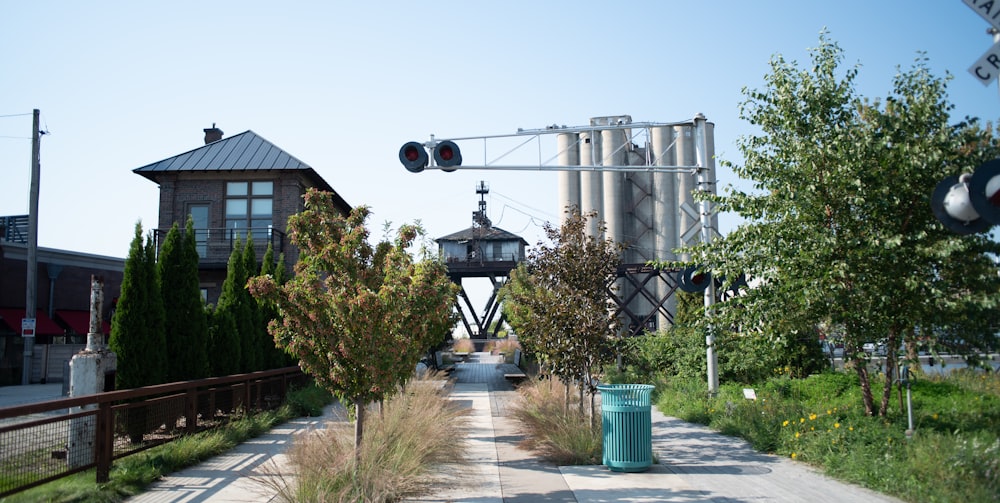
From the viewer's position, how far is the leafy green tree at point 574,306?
455 inches

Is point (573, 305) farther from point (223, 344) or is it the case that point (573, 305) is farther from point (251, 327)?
point (251, 327)

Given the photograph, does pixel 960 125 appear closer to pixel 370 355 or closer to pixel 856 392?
pixel 856 392

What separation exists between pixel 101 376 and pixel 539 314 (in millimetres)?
6631

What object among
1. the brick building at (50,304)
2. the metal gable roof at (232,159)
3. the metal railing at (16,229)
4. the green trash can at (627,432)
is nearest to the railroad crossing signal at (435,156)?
the green trash can at (627,432)

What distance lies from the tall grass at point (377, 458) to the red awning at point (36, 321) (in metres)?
22.5

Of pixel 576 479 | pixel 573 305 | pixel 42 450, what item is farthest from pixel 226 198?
pixel 576 479

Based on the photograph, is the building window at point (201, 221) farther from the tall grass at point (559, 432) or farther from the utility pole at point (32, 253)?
the tall grass at point (559, 432)

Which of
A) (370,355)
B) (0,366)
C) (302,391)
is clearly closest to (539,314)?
(370,355)

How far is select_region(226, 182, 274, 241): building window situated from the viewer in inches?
1012

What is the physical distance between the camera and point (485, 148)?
49.1 ft

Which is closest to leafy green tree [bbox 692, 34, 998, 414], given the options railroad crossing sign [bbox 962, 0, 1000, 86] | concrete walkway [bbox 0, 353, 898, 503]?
concrete walkway [bbox 0, 353, 898, 503]

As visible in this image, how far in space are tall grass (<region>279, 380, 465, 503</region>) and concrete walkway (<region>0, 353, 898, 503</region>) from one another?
0.27 metres

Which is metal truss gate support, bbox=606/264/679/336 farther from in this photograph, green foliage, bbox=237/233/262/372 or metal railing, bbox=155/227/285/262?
green foliage, bbox=237/233/262/372

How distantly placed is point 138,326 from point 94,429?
3.60m
